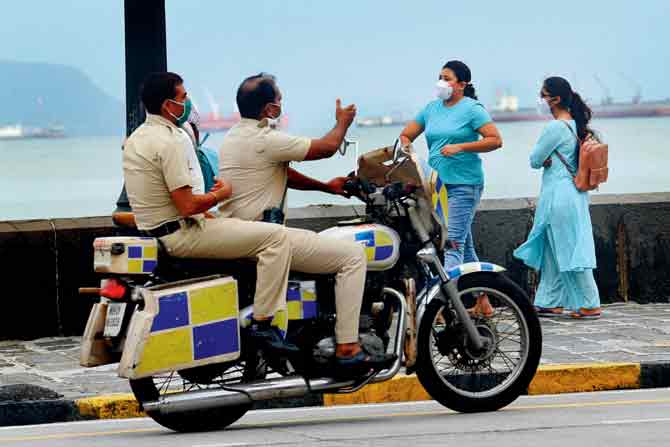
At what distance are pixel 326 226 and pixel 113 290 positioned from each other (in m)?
4.79

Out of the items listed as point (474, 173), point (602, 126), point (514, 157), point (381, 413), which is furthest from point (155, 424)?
point (514, 157)

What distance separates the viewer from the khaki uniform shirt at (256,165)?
25.3ft

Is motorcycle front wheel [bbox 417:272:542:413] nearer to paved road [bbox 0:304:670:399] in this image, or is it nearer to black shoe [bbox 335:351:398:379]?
black shoe [bbox 335:351:398:379]

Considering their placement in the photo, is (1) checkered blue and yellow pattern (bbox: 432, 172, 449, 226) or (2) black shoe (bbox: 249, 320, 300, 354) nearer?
(2) black shoe (bbox: 249, 320, 300, 354)

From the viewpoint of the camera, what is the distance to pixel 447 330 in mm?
8109

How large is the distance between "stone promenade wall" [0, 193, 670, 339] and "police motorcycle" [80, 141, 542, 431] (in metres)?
3.14

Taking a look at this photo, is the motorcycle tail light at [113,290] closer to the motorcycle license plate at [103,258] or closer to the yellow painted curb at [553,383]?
the motorcycle license plate at [103,258]

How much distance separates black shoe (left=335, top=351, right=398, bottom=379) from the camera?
771cm

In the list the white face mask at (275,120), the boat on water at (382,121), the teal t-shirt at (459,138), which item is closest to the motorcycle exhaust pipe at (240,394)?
the white face mask at (275,120)

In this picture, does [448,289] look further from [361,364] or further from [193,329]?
[193,329]

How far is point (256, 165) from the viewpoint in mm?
7719

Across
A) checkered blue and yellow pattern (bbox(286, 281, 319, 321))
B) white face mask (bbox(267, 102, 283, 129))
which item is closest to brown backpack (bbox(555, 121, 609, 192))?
white face mask (bbox(267, 102, 283, 129))

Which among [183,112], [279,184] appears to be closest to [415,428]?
[279,184]

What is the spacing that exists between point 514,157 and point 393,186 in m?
72.6
